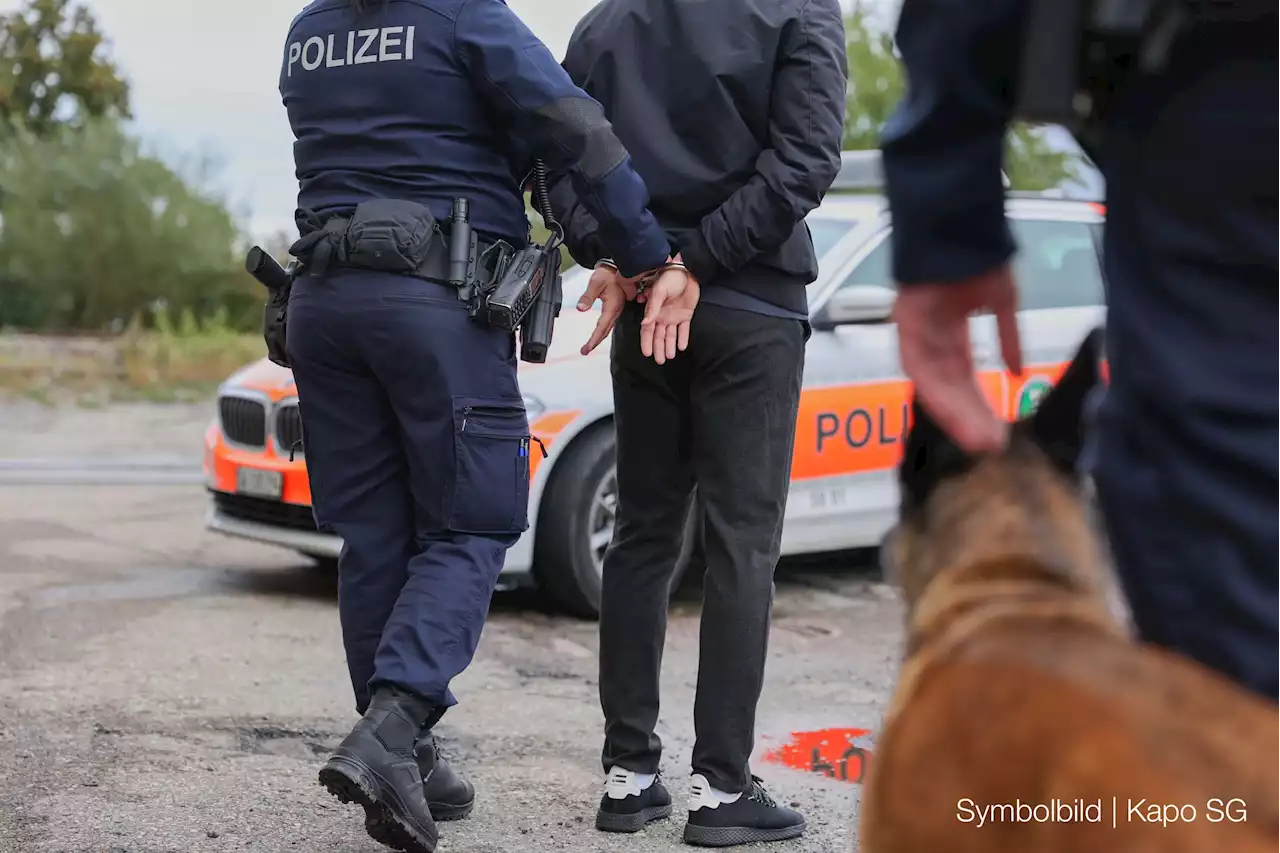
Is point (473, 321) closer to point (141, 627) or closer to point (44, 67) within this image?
point (141, 627)

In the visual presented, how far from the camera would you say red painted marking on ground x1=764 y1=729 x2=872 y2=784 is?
13.6 ft

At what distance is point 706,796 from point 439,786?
62 cm

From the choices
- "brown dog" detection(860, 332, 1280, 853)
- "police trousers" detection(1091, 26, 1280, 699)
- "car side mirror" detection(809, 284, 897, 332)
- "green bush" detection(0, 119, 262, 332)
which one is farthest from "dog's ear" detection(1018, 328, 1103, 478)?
"green bush" detection(0, 119, 262, 332)

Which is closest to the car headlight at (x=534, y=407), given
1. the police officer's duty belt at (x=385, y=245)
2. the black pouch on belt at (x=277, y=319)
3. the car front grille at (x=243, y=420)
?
the car front grille at (x=243, y=420)

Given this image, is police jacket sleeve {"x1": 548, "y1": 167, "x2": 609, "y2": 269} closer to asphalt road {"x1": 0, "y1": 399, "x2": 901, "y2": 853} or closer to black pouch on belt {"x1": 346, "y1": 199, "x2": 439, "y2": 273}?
black pouch on belt {"x1": 346, "y1": 199, "x2": 439, "y2": 273}

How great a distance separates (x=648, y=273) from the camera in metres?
3.42

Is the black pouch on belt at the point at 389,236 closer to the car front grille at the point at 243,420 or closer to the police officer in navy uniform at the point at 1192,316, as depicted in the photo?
the police officer in navy uniform at the point at 1192,316

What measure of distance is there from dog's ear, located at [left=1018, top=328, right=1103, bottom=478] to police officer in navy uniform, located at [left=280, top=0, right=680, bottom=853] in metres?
1.91

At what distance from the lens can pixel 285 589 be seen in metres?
6.56

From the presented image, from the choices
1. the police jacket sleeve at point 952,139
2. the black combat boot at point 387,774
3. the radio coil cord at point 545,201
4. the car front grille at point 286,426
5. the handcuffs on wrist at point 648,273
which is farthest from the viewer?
the car front grille at point 286,426

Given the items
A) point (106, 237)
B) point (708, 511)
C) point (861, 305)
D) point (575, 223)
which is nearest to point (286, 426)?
point (861, 305)

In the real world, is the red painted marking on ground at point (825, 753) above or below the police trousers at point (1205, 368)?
below

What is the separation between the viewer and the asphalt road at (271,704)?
3.52m

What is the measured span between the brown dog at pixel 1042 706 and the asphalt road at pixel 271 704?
86.5 inches
